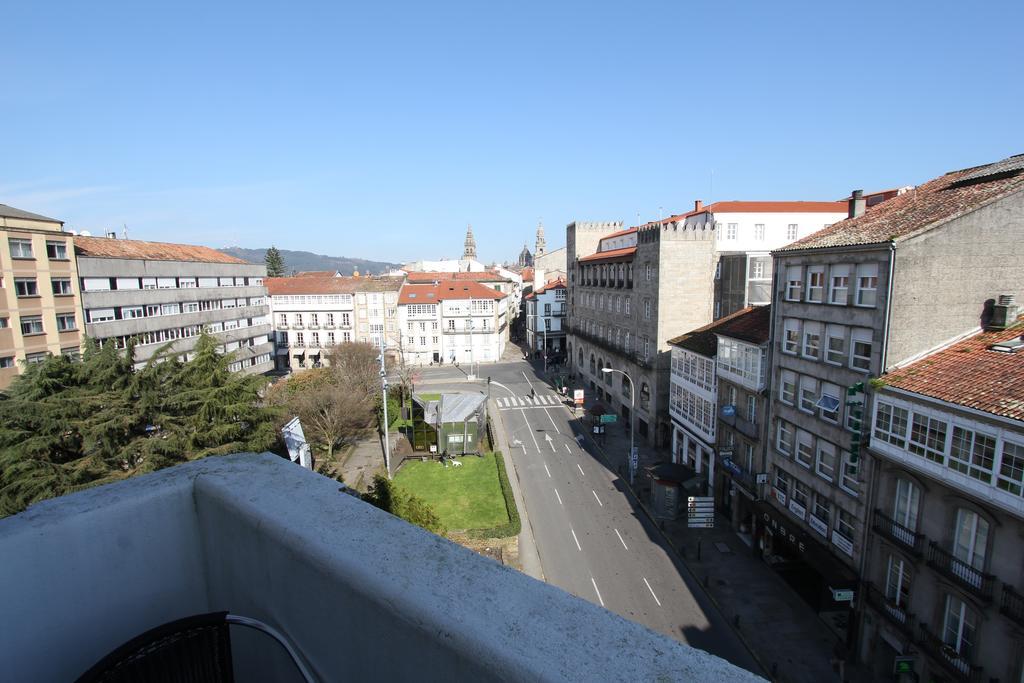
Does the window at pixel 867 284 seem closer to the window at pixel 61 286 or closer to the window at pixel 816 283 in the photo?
Result: the window at pixel 816 283

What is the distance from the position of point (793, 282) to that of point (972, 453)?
10.3 metres

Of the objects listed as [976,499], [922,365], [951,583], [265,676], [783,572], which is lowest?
[783,572]

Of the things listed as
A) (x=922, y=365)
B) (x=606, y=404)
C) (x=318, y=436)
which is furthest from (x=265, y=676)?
(x=606, y=404)

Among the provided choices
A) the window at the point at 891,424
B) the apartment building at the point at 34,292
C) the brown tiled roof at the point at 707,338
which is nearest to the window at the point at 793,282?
the brown tiled roof at the point at 707,338

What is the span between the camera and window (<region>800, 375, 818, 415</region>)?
2209 centimetres

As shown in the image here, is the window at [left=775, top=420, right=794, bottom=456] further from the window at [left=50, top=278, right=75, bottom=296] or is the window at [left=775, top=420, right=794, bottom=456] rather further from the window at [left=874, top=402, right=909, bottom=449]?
the window at [left=50, top=278, right=75, bottom=296]

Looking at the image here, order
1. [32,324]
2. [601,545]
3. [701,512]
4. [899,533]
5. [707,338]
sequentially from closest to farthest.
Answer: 1. [899,533]
2. [601,545]
3. [701,512]
4. [32,324]
5. [707,338]

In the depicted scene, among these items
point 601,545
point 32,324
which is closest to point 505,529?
point 601,545

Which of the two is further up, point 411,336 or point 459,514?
point 411,336

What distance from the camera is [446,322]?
71625 mm

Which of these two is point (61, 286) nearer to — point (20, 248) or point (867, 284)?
point (20, 248)

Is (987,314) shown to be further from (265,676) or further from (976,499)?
(265,676)

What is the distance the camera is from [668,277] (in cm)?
3766

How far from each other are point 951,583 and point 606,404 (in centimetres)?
3569
